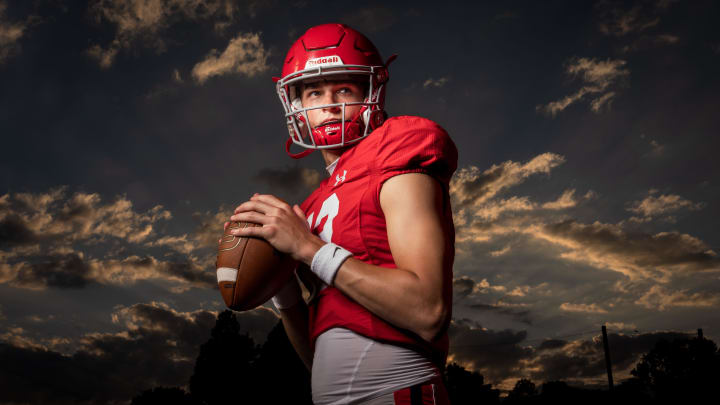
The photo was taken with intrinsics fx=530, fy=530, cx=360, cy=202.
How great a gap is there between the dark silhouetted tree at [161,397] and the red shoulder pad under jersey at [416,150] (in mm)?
25052

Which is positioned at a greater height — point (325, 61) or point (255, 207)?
point (325, 61)

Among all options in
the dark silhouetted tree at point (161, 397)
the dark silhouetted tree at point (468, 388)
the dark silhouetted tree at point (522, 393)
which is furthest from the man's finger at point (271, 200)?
the dark silhouetted tree at point (522, 393)

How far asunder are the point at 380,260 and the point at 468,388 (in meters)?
34.6

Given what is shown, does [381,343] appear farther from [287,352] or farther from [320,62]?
[287,352]

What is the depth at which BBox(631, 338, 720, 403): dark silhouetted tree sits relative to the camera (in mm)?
30562

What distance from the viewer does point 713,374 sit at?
30.8m

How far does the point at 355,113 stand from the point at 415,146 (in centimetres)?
65

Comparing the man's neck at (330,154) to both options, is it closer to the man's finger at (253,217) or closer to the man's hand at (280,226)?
the man's hand at (280,226)

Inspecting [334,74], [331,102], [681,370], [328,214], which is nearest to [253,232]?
[328,214]

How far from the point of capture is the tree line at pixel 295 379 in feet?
67.1

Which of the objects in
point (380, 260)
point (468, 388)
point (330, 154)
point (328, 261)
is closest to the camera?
point (328, 261)

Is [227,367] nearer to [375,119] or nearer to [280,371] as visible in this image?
[280,371]

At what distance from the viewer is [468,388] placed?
3394 centimetres

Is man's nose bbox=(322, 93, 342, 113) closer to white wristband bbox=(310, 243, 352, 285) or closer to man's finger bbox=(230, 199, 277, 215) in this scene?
man's finger bbox=(230, 199, 277, 215)
